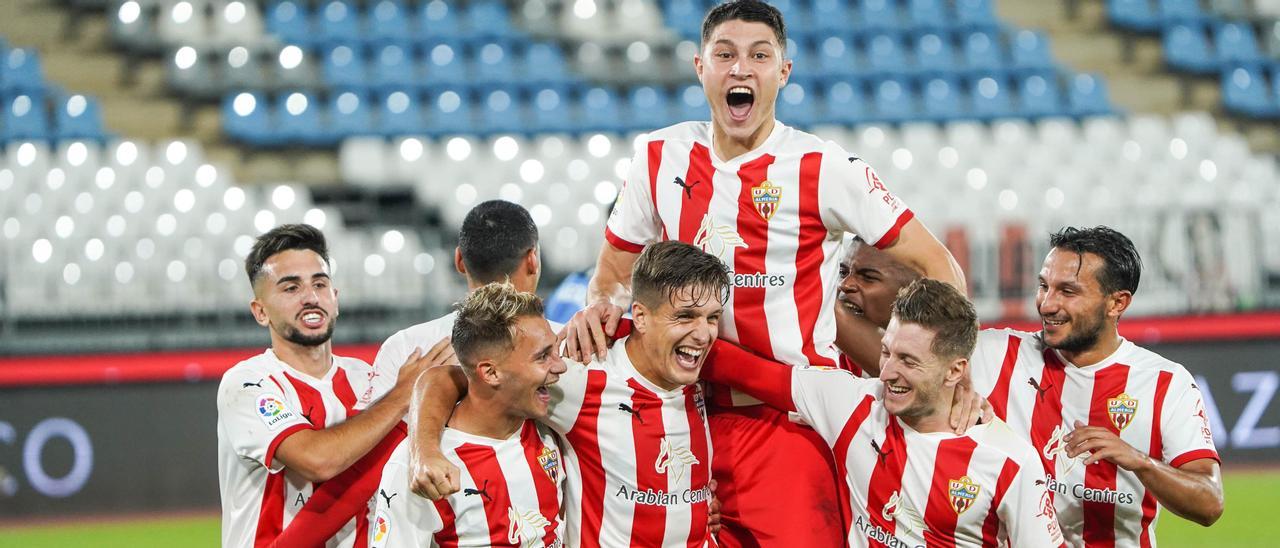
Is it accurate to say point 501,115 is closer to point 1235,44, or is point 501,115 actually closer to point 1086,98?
point 1086,98

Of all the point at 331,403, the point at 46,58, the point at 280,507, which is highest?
the point at 46,58

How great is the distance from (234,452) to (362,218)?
27.2ft

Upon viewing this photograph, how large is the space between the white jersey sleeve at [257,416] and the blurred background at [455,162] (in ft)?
8.59

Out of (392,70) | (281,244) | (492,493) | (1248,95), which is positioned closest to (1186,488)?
(492,493)

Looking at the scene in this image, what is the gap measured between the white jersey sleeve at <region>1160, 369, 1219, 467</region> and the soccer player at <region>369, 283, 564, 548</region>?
1.93 m

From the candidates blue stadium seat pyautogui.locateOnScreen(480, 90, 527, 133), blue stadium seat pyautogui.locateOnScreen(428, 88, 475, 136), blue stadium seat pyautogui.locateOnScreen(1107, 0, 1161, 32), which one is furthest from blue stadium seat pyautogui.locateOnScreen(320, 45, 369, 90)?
blue stadium seat pyautogui.locateOnScreen(1107, 0, 1161, 32)

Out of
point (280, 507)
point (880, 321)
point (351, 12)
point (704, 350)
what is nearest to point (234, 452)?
point (280, 507)

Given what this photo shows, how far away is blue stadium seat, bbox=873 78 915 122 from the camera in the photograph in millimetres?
14141

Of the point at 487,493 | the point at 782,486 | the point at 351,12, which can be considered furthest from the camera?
the point at 351,12

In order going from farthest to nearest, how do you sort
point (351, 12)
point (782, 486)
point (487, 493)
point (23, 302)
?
point (351, 12) < point (23, 302) < point (782, 486) < point (487, 493)

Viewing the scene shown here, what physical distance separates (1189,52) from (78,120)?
12170 mm

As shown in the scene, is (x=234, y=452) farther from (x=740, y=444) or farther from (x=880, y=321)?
(x=880, y=321)

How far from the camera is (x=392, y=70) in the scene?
45.7 feet

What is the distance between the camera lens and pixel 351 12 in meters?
14.6
